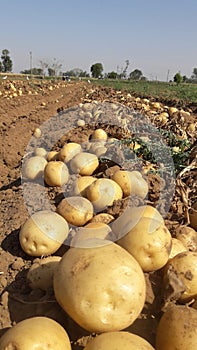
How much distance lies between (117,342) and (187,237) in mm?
1427

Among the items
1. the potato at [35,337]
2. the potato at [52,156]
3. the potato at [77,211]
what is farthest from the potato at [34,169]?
the potato at [35,337]

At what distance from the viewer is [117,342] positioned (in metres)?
1.74

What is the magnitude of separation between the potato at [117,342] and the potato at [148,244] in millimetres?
667

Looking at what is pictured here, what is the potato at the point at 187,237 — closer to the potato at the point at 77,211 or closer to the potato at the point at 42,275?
the potato at the point at 77,211

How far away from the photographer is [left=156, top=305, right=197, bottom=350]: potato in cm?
188

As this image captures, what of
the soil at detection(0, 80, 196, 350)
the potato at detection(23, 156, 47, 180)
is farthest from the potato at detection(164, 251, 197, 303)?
the potato at detection(23, 156, 47, 180)

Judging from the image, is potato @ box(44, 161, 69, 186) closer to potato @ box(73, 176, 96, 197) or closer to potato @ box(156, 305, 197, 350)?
potato @ box(73, 176, 96, 197)

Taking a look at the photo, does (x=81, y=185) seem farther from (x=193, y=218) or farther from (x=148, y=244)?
(x=148, y=244)

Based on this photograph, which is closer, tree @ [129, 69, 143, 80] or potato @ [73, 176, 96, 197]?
potato @ [73, 176, 96, 197]

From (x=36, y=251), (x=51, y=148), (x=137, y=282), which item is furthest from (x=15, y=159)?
(x=137, y=282)

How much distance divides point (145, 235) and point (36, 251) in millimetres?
918

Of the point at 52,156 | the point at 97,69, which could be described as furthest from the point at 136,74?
the point at 52,156

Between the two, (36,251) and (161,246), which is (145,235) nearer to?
(161,246)

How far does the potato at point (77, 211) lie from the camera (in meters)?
3.23
